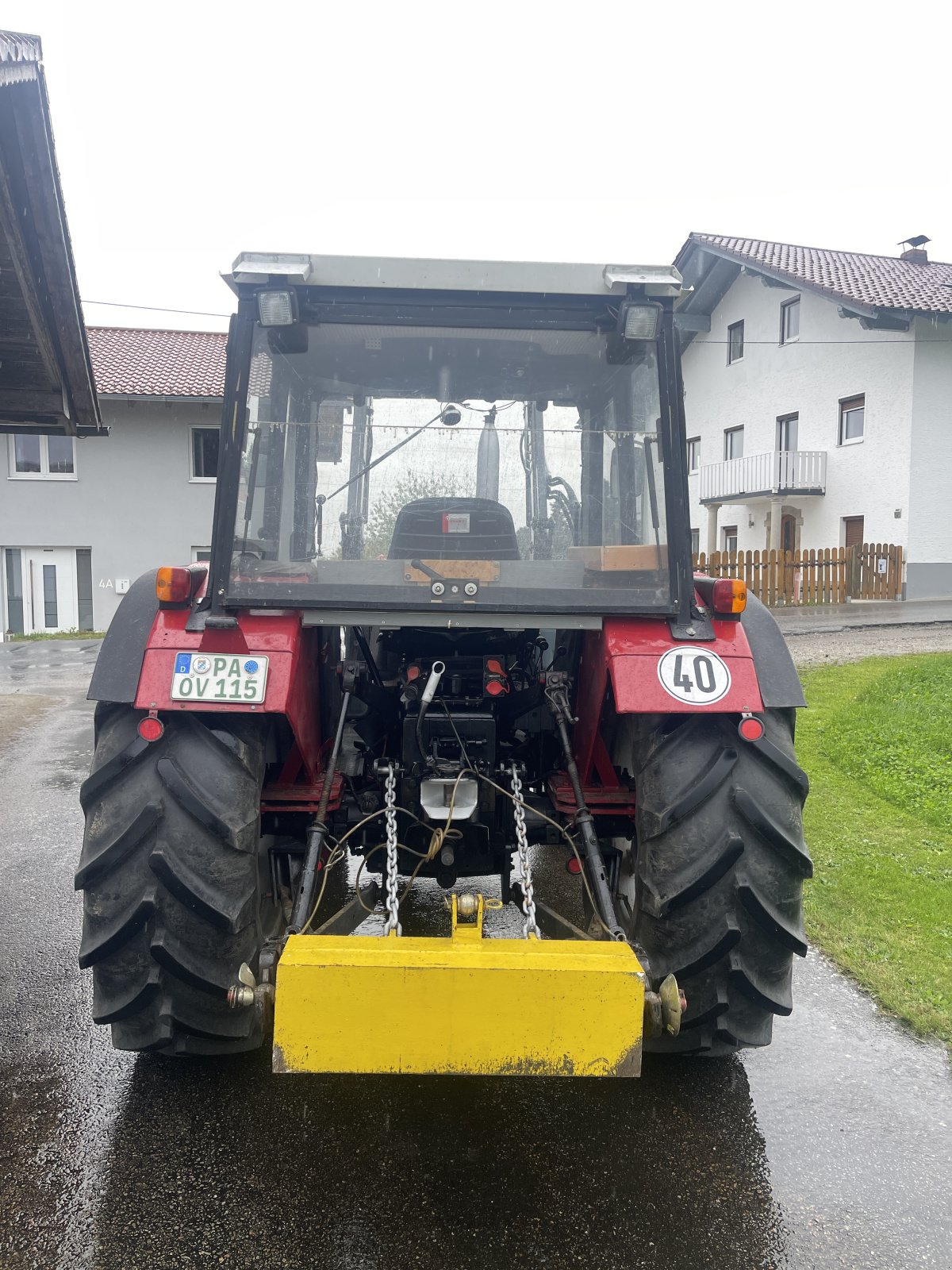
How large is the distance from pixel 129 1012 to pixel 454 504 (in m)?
1.70

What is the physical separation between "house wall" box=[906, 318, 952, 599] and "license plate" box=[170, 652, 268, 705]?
2114cm

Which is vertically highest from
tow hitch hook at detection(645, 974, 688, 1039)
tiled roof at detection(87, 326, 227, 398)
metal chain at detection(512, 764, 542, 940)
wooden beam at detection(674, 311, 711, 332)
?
wooden beam at detection(674, 311, 711, 332)

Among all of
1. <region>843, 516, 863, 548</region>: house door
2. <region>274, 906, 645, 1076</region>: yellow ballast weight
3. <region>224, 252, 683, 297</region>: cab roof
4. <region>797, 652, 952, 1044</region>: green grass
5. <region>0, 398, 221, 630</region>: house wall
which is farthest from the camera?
<region>843, 516, 863, 548</region>: house door

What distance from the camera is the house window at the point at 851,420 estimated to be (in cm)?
2350

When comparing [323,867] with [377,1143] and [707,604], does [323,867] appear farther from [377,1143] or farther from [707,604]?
[707,604]

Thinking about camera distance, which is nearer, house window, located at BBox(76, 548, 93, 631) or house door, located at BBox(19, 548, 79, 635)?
house door, located at BBox(19, 548, 79, 635)

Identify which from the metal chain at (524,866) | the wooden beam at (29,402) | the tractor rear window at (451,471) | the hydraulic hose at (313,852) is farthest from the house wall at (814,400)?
the hydraulic hose at (313,852)

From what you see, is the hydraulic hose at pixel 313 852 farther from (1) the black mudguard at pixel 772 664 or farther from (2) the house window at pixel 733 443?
(2) the house window at pixel 733 443

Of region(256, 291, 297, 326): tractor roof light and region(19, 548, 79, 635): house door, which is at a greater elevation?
region(256, 291, 297, 326): tractor roof light

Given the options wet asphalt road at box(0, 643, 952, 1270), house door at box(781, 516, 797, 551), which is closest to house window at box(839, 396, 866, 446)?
house door at box(781, 516, 797, 551)

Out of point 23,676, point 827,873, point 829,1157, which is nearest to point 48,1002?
point 829,1157

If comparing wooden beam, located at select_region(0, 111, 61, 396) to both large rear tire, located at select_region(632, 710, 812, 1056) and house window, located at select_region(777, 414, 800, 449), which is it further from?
house window, located at select_region(777, 414, 800, 449)

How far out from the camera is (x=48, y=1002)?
371 cm

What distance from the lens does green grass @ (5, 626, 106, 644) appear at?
69.1 feet
